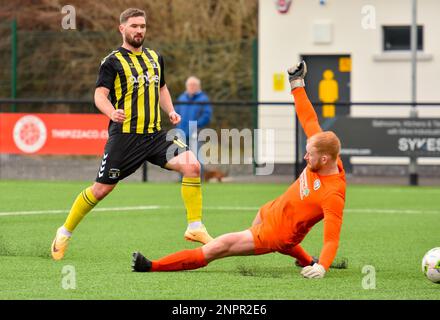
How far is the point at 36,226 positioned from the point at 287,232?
16.1 ft

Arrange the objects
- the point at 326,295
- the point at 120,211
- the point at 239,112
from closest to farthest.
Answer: the point at 326,295, the point at 120,211, the point at 239,112

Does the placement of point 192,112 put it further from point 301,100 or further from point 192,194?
point 301,100

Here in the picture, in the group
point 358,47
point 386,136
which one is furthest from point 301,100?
point 358,47

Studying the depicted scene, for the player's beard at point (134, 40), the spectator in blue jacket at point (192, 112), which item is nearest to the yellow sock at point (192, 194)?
the player's beard at point (134, 40)

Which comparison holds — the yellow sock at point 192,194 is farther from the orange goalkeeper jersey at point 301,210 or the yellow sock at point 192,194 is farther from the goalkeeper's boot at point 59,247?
the orange goalkeeper jersey at point 301,210

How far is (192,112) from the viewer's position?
821 inches

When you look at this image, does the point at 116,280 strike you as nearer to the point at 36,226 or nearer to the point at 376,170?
the point at 36,226

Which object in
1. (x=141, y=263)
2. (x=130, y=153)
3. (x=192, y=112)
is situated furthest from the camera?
(x=192, y=112)

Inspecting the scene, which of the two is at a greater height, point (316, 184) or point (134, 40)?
point (134, 40)

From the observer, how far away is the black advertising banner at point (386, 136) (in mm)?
20000

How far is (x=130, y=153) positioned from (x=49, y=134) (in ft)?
34.7

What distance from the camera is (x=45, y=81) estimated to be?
1115 inches
